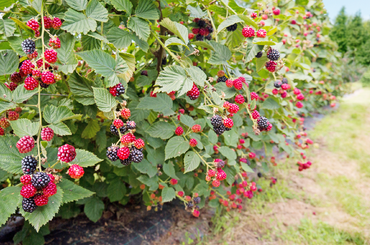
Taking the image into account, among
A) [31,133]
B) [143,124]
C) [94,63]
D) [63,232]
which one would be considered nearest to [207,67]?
[143,124]

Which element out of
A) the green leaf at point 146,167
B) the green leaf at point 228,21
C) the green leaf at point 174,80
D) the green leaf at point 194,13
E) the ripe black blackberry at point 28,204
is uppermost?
the green leaf at point 228,21

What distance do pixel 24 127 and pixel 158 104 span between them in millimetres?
622

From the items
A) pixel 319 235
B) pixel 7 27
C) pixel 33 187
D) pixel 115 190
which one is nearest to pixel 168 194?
pixel 115 190

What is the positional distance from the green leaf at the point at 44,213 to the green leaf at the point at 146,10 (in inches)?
30.2

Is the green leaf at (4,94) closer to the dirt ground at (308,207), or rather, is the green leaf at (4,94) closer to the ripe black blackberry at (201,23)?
the ripe black blackberry at (201,23)

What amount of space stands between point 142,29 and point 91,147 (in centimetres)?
96

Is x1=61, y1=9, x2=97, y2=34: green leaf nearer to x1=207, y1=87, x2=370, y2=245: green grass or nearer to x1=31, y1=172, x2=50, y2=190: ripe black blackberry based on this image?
x1=31, y1=172, x2=50, y2=190: ripe black blackberry

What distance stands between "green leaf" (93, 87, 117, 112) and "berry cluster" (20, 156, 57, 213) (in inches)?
9.7

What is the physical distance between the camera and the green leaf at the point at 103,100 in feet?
2.41

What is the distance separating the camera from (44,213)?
2.24 ft

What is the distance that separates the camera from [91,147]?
Result: 1582 millimetres

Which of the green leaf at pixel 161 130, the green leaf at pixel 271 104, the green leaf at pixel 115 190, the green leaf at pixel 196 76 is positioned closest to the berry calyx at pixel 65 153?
the green leaf at pixel 196 76

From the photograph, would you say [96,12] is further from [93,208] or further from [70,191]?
[93,208]

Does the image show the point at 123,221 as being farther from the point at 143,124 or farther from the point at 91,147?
the point at 143,124
